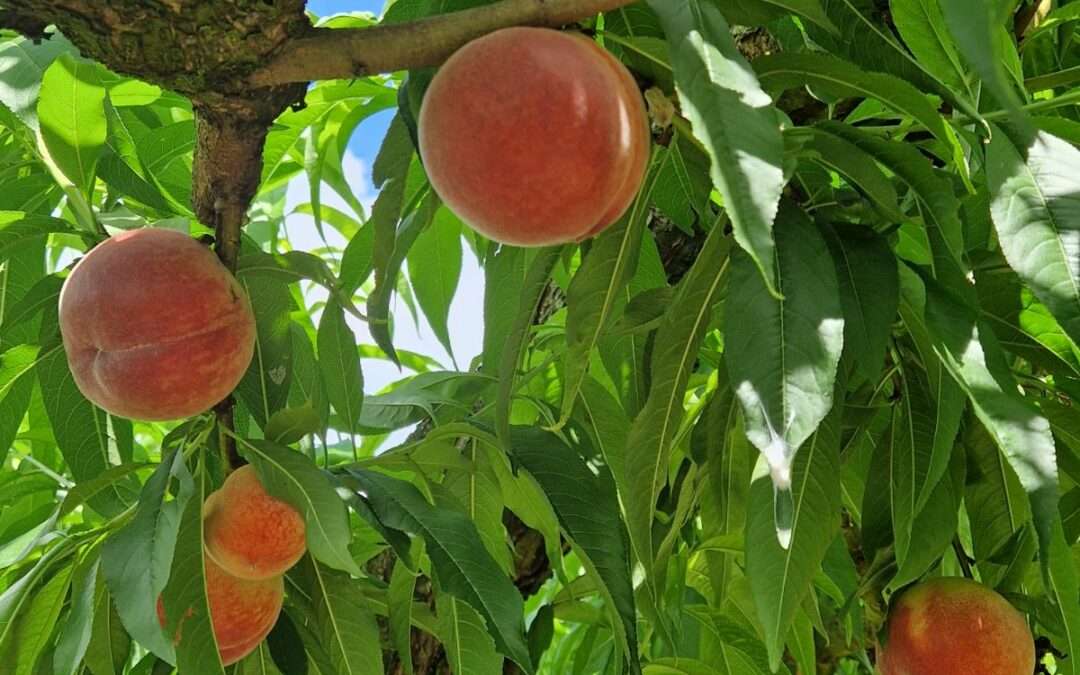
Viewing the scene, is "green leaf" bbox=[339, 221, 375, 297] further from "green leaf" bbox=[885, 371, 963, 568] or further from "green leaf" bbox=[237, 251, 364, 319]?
"green leaf" bbox=[885, 371, 963, 568]

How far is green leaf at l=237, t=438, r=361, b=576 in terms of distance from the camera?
3.22 feet

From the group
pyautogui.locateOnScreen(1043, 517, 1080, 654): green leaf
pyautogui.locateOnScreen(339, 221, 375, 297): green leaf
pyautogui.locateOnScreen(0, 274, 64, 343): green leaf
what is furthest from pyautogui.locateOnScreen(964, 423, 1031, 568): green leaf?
pyautogui.locateOnScreen(0, 274, 64, 343): green leaf

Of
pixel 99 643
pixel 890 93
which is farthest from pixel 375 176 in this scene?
pixel 99 643

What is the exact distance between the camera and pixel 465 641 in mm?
1188

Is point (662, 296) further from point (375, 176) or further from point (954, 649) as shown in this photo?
point (954, 649)

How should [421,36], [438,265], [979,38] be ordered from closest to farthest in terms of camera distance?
[979,38] → [421,36] → [438,265]

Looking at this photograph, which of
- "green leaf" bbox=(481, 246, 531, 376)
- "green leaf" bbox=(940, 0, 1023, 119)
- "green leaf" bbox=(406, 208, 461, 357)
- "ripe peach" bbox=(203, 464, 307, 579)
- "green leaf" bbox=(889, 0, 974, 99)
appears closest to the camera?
"green leaf" bbox=(940, 0, 1023, 119)

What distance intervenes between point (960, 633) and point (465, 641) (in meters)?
0.47

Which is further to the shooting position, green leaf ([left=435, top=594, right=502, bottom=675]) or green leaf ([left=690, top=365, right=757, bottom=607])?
green leaf ([left=435, top=594, right=502, bottom=675])

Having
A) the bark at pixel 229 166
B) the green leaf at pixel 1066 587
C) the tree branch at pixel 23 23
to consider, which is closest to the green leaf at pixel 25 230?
the bark at pixel 229 166

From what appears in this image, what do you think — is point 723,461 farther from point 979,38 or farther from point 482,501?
point 979,38

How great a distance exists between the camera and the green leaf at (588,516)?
1.01 metres

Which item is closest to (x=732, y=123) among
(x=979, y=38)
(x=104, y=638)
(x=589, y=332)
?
(x=979, y=38)

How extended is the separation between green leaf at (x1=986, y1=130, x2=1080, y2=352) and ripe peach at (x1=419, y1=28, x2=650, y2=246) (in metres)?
0.25
